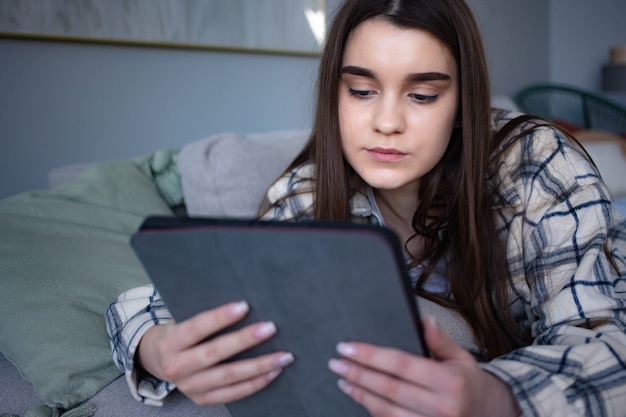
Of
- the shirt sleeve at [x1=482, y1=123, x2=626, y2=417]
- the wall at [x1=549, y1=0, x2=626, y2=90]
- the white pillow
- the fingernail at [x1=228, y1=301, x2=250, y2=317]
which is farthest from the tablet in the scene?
the wall at [x1=549, y1=0, x2=626, y2=90]

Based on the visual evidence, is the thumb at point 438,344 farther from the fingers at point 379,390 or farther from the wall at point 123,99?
the wall at point 123,99

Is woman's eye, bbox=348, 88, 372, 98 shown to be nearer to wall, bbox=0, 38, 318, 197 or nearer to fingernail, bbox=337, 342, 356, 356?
fingernail, bbox=337, 342, 356, 356

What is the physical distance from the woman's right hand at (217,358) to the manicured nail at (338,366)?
0.14ft

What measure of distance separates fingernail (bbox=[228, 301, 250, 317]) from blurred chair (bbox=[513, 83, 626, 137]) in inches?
121

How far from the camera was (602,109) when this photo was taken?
359 centimetres

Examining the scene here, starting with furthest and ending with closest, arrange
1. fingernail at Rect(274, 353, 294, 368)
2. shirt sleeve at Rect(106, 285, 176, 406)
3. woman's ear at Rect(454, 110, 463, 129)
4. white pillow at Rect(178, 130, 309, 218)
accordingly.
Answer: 1. white pillow at Rect(178, 130, 309, 218)
2. woman's ear at Rect(454, 110, 463, 129)
3. shirt sleeve at Rect(106, 285, 176, 406)
4. fingernail at Rect(274, 353, 294, 368)

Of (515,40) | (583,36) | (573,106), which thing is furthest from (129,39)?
(583,36)

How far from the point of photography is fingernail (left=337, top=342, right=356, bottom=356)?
0.54 m

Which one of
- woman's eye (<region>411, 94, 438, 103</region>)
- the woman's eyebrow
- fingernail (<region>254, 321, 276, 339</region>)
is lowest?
fingernail (<region>254, 321, 276, 339</region>)

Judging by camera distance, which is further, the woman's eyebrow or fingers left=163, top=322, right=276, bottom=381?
the woman's eyebrow

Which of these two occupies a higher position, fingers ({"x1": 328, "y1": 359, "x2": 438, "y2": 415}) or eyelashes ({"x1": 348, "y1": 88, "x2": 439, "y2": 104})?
eyelashes ({"x1": 348, "y1": 88, "x2": 439, "y2": 104})

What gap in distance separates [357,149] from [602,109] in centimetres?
317

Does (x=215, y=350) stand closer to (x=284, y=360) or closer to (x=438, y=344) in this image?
(x=284, y=360)

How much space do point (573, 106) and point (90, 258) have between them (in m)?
3.47
